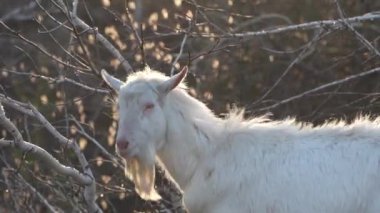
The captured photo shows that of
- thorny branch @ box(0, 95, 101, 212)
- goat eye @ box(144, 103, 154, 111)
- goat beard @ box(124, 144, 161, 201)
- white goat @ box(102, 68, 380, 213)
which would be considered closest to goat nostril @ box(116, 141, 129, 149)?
white goat @ box(102, 68, 380, 213)

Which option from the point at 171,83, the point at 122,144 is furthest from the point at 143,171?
the point at 171,83

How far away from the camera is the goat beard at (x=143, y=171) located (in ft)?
17.8

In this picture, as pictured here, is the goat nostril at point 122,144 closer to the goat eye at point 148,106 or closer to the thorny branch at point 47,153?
the goat eye at point 148,106

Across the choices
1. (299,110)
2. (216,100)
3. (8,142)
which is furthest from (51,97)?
(8,142)

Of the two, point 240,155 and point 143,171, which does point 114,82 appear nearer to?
point 143,171

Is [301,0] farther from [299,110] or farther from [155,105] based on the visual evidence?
[155,105]

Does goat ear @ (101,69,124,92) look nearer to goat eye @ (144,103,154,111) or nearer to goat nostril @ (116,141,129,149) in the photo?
goat eye @ (144,103,154,111)

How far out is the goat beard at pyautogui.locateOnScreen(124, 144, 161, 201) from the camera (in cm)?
543

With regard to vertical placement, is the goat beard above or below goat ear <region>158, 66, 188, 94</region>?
below

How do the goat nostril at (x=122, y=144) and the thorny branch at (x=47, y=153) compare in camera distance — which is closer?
the goat nostril at (x=122, y=144)

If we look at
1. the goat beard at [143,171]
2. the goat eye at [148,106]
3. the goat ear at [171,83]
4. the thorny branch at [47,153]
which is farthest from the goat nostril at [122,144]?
the thorny branch at [47,153]

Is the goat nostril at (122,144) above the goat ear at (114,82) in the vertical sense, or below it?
below

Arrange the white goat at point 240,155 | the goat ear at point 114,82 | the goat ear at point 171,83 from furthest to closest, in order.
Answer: the goat ear at point 114,82, the goat ear at point 171,83, the white goat at point 240,155

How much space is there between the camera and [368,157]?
5219 mm
